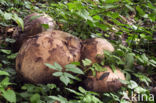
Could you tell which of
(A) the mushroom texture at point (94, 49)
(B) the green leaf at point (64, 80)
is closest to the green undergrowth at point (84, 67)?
(B) the green leaf at point (64, 80)

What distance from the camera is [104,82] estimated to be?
7.07 feet

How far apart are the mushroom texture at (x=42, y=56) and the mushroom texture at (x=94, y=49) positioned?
160 mm

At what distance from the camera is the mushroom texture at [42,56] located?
2.04 m

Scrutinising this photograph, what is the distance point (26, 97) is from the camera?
1.76m

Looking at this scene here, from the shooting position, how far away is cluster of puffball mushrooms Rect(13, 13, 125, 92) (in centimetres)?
205

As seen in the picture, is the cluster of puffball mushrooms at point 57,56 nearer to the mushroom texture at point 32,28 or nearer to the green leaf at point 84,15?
the green leaf at point 84,15

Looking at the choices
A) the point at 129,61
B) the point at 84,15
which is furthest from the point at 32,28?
the point at 129,61

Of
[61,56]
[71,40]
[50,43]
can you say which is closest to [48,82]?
[61,56]

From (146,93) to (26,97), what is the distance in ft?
4.93

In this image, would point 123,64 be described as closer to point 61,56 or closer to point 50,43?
point 61,56

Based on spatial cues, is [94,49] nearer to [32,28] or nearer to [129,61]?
[129,61]

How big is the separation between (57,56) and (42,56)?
20 cm

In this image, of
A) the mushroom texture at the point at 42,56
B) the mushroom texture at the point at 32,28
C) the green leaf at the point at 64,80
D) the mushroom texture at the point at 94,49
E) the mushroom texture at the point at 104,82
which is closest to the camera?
the green leaf at the point at 64,80

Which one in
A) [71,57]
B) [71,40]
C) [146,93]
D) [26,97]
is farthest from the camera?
[71,40]
